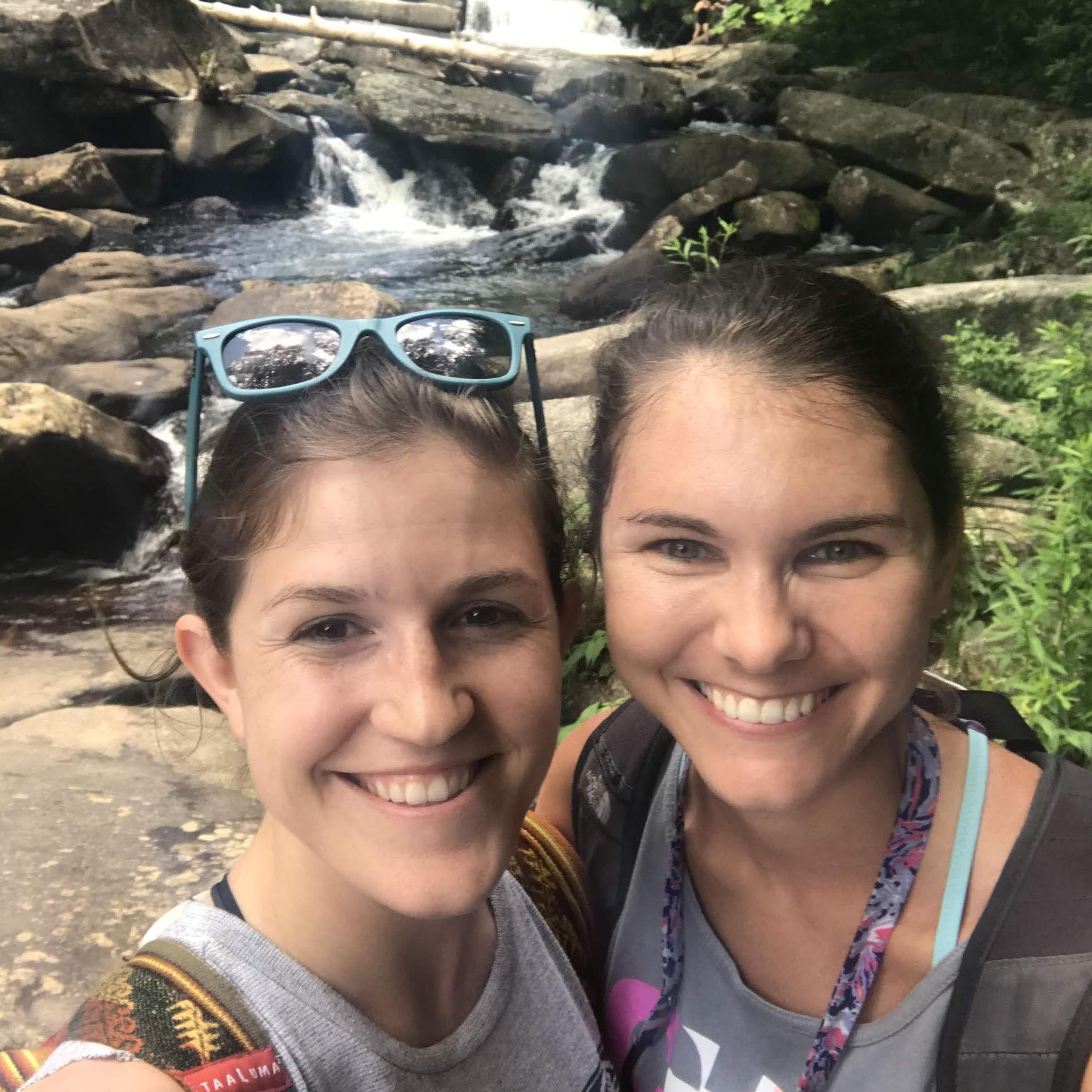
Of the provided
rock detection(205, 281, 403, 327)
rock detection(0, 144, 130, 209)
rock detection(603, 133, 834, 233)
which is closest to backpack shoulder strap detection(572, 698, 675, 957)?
rock detection(205, 281, 403, 327)

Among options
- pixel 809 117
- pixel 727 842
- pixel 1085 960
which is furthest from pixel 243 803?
pixel 809 117

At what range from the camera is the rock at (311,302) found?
728cm

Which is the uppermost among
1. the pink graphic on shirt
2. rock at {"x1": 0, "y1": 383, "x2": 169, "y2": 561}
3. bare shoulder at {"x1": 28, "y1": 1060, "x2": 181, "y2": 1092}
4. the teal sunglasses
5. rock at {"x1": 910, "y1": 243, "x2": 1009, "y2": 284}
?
the teal sunglasses

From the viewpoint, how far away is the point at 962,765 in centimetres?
132

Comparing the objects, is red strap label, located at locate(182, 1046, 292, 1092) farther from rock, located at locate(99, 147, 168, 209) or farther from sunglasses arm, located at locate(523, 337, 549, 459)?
rock, located at locate(99, 147, 168, 209)

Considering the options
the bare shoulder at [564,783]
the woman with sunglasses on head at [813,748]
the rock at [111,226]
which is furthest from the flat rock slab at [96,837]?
the rock at [111,226]

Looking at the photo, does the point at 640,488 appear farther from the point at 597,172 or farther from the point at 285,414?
the point at 597,172

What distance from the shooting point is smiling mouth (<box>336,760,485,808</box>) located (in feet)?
3.29

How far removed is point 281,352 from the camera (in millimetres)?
1150

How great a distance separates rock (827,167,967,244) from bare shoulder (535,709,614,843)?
8.99m

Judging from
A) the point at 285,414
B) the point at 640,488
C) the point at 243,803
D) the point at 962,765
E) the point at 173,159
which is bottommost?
the point at 243,803

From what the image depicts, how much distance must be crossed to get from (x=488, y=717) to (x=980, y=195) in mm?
9673

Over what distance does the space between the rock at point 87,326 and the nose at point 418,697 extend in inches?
274

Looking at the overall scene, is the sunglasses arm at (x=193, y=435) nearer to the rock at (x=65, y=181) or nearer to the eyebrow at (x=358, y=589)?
the eyebrow at (x=358, y=589)
